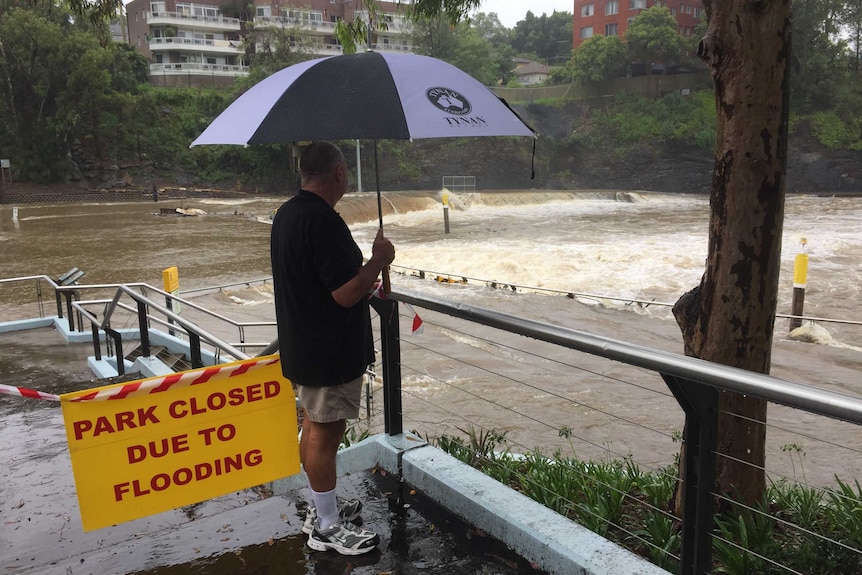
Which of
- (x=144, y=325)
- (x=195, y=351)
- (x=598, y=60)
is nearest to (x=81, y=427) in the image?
(x=195, y=351)

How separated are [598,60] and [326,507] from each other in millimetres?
63372

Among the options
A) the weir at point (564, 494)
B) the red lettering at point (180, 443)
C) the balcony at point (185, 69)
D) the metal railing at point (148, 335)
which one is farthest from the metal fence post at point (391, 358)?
the balcony at point (185, 69)

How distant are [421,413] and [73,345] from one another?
174 inches

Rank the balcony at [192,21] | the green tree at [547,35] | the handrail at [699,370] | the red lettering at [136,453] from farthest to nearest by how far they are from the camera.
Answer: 1. the green tree at [547,35]
2. the balcony at [192,21]
3. the red lettering at [136,453]
4. the handrail at [699,370]

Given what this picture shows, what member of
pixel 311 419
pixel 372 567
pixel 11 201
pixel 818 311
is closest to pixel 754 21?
pixel 311 419

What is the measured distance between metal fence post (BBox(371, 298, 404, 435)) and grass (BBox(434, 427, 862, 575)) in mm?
581

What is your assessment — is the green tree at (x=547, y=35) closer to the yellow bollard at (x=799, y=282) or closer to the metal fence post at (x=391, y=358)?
the yellow bollard at (x=799, y=282)

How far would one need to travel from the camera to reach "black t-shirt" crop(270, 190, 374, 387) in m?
2.60

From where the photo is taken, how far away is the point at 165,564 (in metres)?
2.90

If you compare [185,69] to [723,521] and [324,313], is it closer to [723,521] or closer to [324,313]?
[324,313]

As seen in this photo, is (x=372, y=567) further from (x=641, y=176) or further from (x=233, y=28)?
(x=233, y=28)

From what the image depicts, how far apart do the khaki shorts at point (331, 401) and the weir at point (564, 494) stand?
47cm

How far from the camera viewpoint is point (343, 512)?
10.3 ft

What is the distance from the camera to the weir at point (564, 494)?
203cm
